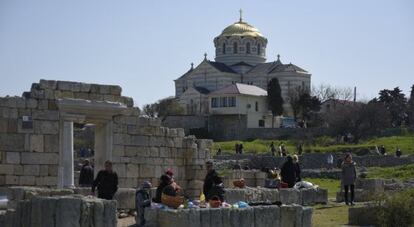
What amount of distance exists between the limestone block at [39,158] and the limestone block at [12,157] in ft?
0.42

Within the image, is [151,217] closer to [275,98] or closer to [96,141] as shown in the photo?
[96,141]

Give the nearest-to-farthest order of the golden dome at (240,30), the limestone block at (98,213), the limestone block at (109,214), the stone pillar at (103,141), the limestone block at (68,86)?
the limestone block at (98,213)
the limestone block at (109,214)
the limestone block at (68,86)
the stone pillar at (103,141)
the golden dome at (240,30)

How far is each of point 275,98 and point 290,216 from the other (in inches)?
3115

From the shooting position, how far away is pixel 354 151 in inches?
2286

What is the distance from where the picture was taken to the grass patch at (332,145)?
2324 inches

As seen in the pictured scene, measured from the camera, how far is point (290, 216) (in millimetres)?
12938

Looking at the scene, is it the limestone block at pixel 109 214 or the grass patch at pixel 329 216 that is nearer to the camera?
the limestone block at pixel 109 214

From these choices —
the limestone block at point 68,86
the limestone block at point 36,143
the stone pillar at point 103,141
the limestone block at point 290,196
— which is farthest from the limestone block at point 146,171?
the limestone block at point 290,196

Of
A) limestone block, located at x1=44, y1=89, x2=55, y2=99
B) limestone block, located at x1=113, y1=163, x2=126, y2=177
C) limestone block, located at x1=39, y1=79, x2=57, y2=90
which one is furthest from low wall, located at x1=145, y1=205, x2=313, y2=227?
limestone block, located at x1=113, y1=163, x2=126, y2=177

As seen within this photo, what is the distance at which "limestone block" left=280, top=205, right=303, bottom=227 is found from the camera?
42.0 ft

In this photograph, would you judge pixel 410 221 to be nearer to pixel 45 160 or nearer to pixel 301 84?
pixel 45 160

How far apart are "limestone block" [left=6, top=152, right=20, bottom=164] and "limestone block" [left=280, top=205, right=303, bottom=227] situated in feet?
27.2

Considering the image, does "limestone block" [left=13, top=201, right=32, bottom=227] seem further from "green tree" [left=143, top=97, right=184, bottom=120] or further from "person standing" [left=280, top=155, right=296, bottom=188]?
"green tree" [left=143, top=97, right=184, bottom=120]

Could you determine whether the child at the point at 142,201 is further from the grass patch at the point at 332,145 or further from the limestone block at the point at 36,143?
the grass patch at the point at 332,145
